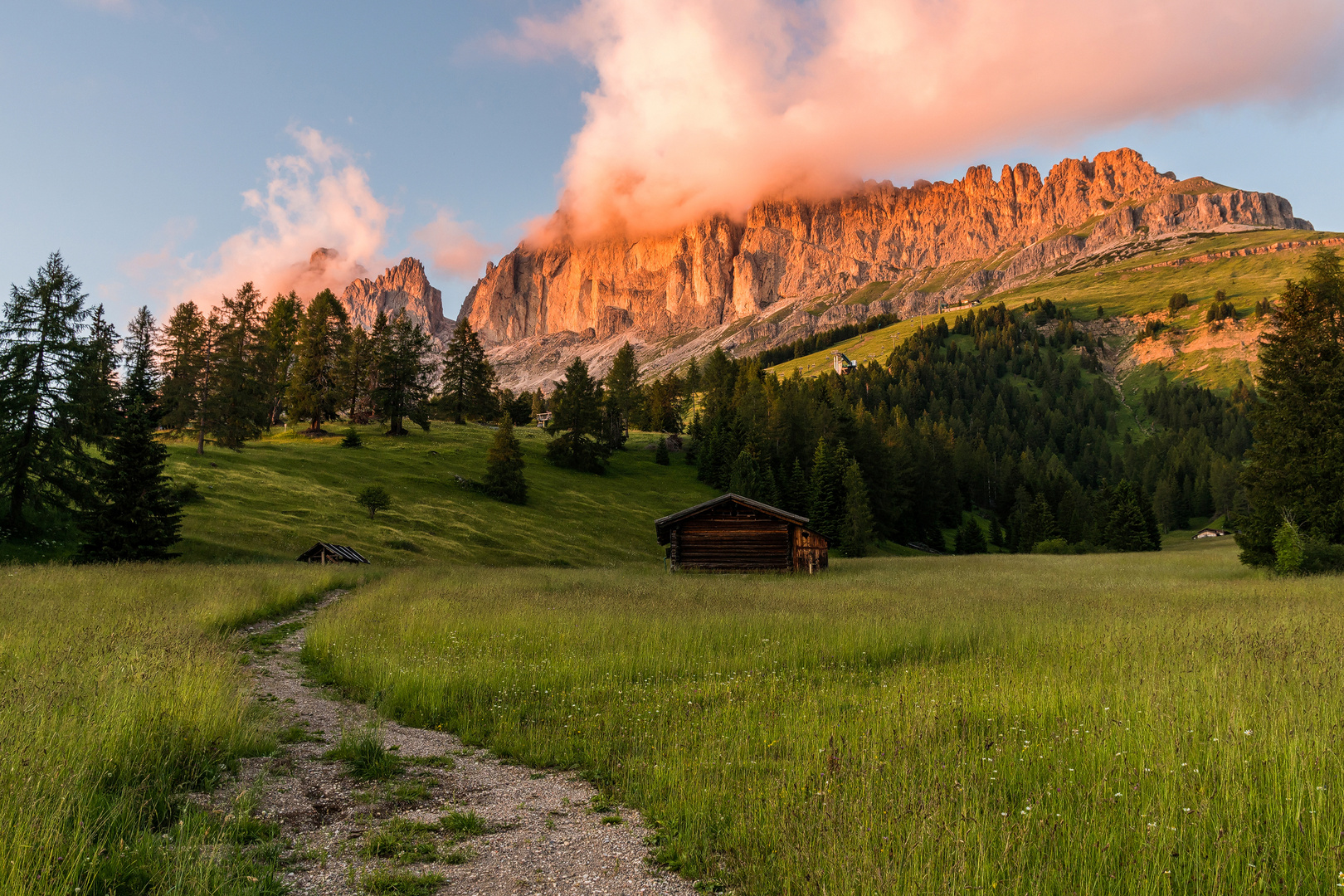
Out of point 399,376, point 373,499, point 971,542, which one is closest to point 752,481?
point 971,542

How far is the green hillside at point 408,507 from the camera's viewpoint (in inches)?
1614

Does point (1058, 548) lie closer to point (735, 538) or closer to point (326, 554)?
point (735, 538)

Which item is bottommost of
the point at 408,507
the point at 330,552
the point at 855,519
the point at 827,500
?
the point at 855,519

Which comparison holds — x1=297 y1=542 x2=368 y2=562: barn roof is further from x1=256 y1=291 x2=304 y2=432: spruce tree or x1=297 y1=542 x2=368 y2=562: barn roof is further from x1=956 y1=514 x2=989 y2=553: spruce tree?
x1=956 y1=514 x2=989 y2=553: spruce tree

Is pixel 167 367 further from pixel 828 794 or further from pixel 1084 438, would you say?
pixel 1084 438

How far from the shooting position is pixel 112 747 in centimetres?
610

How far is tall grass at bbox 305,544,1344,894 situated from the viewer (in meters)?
4.48

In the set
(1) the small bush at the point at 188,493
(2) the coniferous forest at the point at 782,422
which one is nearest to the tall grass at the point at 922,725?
(2) the coniferous forest at the point at 782,422

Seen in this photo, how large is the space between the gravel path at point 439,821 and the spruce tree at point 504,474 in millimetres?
52954

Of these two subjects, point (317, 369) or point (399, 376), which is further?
point (399, 376)

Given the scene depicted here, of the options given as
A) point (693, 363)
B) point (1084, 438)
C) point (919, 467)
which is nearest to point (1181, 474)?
point (1084, 438)

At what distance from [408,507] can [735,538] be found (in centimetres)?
2856

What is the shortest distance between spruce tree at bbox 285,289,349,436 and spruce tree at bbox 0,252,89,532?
3954 cm

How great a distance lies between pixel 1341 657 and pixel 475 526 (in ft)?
161
